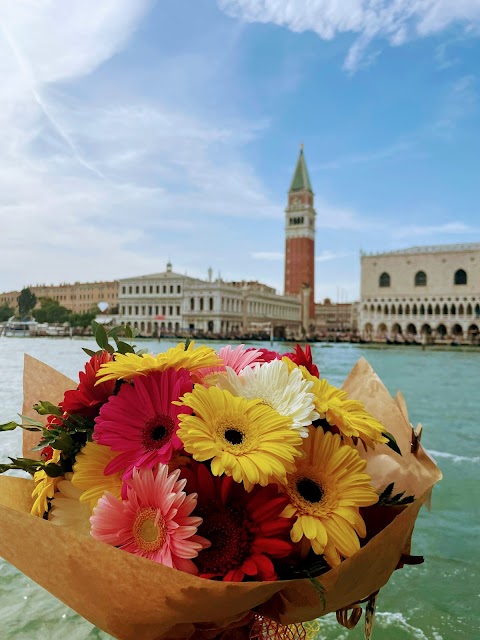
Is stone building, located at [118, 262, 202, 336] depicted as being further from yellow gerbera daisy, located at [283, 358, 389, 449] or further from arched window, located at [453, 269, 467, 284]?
yellow gerbera daisy, located at [283, 358, 389, 449]

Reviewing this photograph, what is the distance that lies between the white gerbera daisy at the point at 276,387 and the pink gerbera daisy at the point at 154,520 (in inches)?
6.8

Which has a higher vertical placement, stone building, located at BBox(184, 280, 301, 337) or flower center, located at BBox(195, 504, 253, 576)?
stone building, located at BBox(184, 280, 301, 337)

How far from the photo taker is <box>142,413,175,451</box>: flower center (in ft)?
2.59

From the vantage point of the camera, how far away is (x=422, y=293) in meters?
49.3

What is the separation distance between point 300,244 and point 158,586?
67454 mm

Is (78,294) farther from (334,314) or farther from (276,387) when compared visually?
(276,387)

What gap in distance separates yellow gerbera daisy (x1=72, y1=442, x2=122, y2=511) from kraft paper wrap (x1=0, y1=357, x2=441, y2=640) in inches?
3.9

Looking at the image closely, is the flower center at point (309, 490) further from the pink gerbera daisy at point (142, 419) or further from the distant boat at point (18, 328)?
the distant boat at point (18, 328)

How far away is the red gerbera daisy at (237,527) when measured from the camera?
2.37 ft

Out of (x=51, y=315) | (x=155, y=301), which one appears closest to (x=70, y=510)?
(x=155, y=301)

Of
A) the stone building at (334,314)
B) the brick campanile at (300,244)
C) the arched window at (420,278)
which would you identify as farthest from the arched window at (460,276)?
the stone building at (334,314)

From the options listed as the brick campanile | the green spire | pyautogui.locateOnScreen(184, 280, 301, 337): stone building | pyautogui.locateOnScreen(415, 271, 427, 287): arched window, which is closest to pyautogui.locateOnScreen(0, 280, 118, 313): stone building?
pyautogui.locateOnScreen(184, 280, 301, 337): stone building

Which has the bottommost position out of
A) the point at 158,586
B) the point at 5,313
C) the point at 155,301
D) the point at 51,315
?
the point at 158,586

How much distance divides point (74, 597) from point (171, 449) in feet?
0.74
